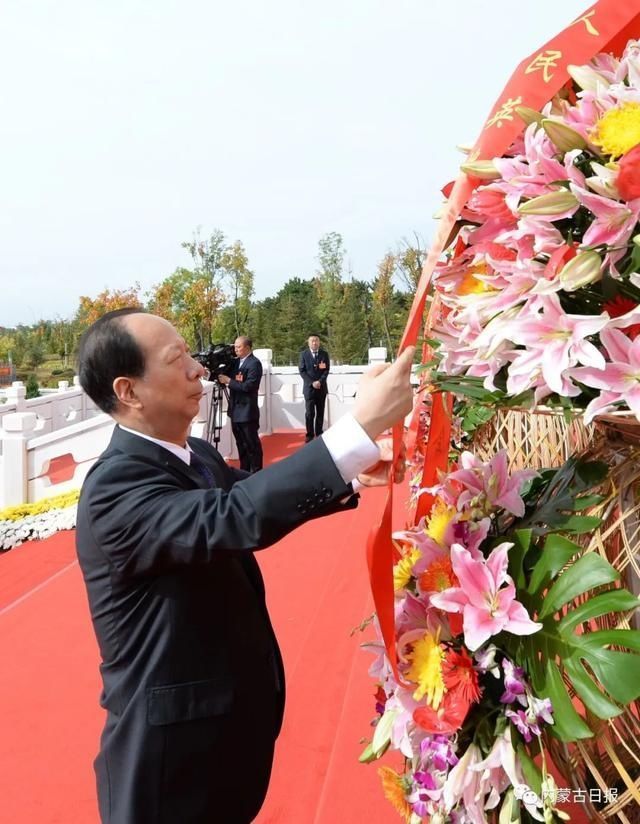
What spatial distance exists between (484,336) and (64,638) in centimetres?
300

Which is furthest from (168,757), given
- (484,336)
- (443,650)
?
(484,336)

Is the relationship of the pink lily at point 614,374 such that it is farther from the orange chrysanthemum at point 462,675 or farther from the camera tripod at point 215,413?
the camera tripod at point 215,413

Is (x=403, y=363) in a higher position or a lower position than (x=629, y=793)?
higher

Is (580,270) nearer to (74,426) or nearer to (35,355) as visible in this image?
(74,426)

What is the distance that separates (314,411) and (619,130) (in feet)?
24.7

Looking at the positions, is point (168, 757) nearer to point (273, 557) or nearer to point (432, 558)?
point (432, 558)

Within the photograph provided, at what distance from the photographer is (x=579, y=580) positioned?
2.50ft

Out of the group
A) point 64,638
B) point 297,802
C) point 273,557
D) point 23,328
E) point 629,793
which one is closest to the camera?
point 629,793

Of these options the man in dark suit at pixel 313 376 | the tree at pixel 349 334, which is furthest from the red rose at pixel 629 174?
the tree at pixel 349 334

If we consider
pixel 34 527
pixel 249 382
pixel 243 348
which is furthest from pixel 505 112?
pixel 243 348

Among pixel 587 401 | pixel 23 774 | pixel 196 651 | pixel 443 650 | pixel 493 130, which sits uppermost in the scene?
pixel 493 130

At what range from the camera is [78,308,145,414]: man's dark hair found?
3.95 feet

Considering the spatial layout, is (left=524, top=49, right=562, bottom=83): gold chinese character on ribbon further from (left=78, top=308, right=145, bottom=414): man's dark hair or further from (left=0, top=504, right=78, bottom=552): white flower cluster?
(left=0, top=504, right=78, bottom=552): white flower cluster

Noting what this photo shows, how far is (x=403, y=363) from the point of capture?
35.8 inches
